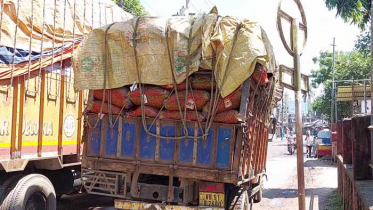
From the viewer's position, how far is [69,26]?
7348 millimetres

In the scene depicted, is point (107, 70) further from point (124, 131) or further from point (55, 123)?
point (55, 123)

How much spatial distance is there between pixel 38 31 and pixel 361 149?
4.92m

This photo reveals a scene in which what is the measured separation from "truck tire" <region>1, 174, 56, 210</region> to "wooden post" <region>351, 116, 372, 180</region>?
169 inches

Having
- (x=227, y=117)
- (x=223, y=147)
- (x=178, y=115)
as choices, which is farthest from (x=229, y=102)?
(x=178, y=115)

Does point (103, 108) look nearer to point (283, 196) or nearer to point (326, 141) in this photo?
point (283, 196)

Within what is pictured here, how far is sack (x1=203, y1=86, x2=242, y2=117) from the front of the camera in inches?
209

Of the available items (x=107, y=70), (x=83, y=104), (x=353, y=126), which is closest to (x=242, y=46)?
(x=107, y=70)

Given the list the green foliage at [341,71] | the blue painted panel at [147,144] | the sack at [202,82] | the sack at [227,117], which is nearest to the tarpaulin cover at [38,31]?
the blue painted panel at [147,144]

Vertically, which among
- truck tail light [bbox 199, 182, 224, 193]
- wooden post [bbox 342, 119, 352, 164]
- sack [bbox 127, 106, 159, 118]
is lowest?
truck tail light [bbox 199, 182, 224, 193]

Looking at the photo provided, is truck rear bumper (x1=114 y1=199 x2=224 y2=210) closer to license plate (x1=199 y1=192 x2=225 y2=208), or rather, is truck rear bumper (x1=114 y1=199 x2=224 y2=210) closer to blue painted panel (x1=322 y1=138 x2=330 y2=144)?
license plate (x1=199 y1=192 x2=225 y2=208)

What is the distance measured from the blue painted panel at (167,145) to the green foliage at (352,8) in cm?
957

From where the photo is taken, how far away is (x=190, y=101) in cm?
543

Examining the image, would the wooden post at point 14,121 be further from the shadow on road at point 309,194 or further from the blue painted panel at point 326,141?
the blue painted panel at point 326,141

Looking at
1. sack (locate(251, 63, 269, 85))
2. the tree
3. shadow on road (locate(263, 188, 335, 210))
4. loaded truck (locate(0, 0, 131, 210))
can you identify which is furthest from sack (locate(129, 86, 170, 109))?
the tree
